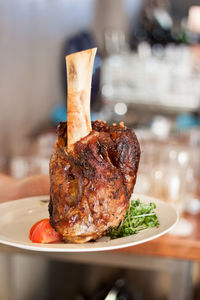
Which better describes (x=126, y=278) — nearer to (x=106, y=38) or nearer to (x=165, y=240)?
(x=165, y=240)

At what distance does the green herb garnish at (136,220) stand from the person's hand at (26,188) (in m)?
0.22

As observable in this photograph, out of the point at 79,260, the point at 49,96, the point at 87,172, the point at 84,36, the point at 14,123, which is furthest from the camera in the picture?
the point at 84,36

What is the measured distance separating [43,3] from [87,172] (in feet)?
9.38

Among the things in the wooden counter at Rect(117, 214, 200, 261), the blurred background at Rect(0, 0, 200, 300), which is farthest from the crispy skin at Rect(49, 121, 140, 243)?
the wooden counter at Rect(117, 214, 200, 261)

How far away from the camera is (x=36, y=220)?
2.89ft

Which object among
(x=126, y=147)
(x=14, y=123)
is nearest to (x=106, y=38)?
(x=14, y=123)

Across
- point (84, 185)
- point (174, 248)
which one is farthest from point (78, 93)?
point (174, 248)

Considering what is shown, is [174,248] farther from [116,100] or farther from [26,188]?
[116,100]

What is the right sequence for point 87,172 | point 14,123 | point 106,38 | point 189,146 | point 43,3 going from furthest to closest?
1. point 106,38
2. point 43,3
3. point 14,123
4. point 189,146
5. point 87,172

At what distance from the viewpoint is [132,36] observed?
589cm

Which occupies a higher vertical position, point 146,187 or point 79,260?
point 146,187

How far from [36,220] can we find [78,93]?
1.01 ft

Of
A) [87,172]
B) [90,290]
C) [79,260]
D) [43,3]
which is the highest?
[43,3]

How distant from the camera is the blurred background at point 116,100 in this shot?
166cm
